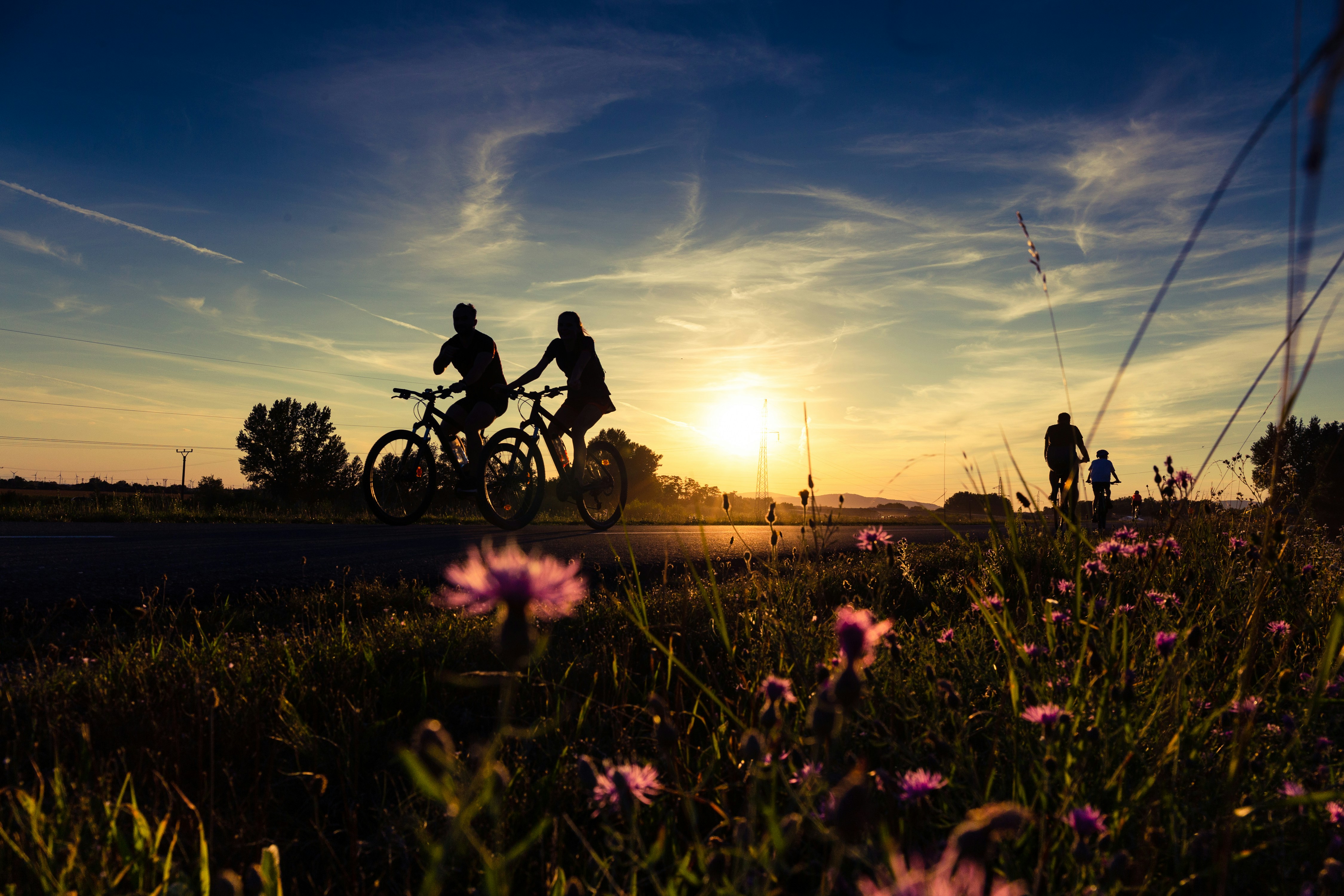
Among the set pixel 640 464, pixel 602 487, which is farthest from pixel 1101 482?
pixel 640 464

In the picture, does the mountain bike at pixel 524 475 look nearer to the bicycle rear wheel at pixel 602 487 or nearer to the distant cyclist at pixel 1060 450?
the bicycle rear wheel at pixel 602 487

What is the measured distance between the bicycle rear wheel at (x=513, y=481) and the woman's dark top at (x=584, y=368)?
0.79 metres

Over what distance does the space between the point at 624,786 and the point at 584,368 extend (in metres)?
7.29

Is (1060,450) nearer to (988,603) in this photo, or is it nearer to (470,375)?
(470,375)

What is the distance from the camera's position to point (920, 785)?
1443 mm

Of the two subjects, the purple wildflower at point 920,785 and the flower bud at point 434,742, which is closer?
the flower bud at point 434,742

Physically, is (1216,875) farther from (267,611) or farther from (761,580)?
(267,611)

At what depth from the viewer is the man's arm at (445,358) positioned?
7.37 metres

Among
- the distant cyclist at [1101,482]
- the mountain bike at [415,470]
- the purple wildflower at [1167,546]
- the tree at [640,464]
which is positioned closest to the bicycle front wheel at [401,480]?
the mountain bike at [415,470]

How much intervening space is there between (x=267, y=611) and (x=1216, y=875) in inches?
165

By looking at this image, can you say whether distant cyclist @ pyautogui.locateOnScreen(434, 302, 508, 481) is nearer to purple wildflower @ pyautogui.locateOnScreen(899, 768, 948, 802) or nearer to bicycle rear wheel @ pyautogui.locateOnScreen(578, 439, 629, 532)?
bicycle rear wheel @ pyautogui.locateOnScreen(578, 439, 629, 532)

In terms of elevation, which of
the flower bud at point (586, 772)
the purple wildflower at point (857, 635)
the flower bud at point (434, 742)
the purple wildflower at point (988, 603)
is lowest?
the flower bud at point (586, 772)

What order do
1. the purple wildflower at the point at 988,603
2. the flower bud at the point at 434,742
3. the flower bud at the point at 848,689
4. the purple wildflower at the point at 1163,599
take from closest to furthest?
the flower bud at the point at 434,742
the flower bud at the point at 848,689
the purple wildflower at the point at 988,603
the purple wildflower at the point at 1163,599

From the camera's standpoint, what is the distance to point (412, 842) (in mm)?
1690
